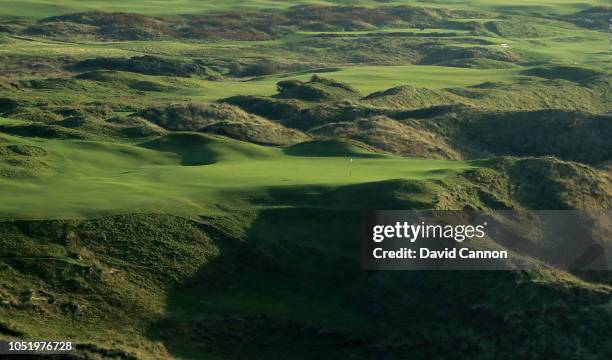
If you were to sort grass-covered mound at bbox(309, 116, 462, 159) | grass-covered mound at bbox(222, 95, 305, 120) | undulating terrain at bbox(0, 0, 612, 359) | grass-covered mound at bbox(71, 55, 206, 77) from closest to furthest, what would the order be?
undulating terrain at bbox(0, 0, 612, 359)
grass-covered mound at bbox(309, 116, 462, 159)
grass-covered mound at bbox(222, 95, 305, 120)
grass-covered mound at bbox(71, 55, 206, 77)

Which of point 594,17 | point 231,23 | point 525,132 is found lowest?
point 231,23

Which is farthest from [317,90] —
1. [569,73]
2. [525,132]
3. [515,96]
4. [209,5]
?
[209,5]

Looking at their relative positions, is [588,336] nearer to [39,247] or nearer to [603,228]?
[603,228]

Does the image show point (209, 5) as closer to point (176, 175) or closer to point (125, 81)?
point (125, 81)

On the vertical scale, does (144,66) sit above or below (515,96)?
below

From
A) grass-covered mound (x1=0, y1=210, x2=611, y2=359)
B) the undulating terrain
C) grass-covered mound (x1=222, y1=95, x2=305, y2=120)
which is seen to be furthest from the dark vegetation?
grass-covered mound (x1=0, y1=210, x2=611, y2=359)

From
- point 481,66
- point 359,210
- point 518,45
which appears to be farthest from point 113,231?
point 518,45

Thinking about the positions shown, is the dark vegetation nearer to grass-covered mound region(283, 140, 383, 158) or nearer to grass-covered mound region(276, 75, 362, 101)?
grass-covered mound region(276, 75, 362, 101)
